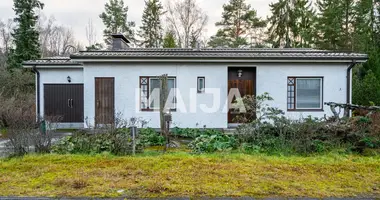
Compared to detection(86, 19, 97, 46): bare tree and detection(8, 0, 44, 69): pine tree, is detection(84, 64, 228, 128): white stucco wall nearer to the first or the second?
detection(8, 0, 44, 69): pine tree

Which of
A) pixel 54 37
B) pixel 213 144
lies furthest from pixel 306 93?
pixel 54 37

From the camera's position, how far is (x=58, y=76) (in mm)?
11141

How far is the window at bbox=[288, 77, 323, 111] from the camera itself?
9.63 m

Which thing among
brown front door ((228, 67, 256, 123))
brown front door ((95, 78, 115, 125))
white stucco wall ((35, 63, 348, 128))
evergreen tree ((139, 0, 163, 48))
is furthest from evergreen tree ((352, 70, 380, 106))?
evergreen tree ((139, 0, 163, 48))

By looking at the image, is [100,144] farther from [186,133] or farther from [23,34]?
[23,34]

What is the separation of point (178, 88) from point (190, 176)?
5.88 metres

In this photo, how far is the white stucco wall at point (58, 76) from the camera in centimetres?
1105

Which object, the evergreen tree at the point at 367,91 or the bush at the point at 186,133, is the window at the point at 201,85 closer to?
the bush at the point at 186,133

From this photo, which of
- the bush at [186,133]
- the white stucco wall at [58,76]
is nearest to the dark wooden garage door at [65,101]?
the white stucco wall at [58,76]

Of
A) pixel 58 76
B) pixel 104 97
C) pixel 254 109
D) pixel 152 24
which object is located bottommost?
pixel 254 109

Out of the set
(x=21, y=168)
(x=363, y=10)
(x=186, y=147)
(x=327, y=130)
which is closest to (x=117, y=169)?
(x=21, y=168)

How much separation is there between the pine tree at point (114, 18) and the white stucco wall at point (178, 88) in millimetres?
18196

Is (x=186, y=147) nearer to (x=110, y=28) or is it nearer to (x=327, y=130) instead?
(x=327, y=130)

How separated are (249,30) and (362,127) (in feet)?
61.4
